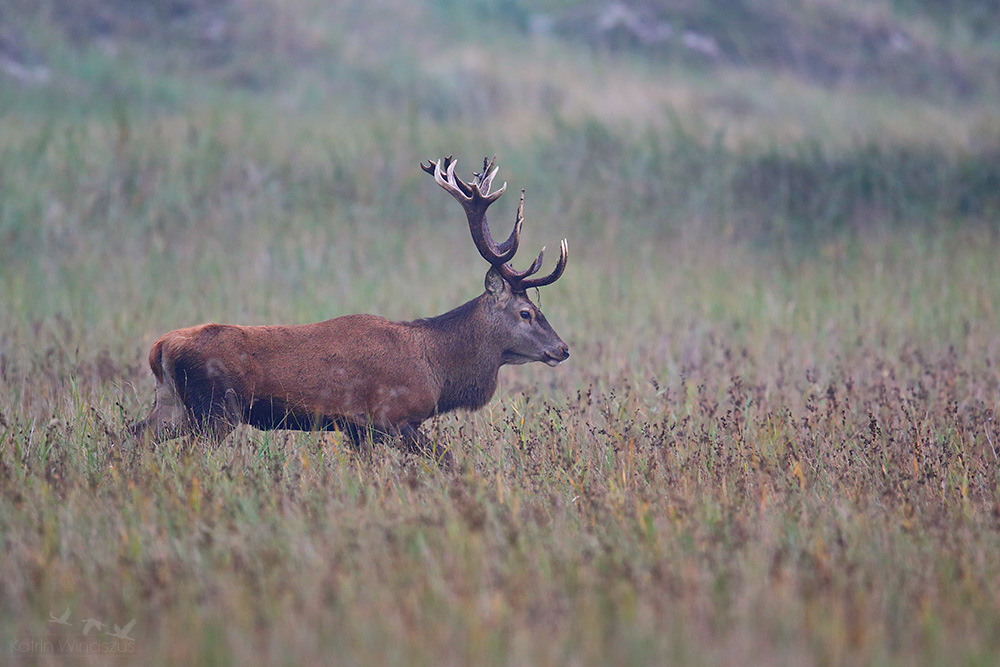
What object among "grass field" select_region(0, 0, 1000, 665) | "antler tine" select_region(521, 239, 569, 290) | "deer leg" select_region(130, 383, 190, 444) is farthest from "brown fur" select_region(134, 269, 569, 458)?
"grass field" select_region(0, 0, 1000, 665)

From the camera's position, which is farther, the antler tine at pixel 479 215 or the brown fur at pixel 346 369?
the antler tine at pixel 479 215

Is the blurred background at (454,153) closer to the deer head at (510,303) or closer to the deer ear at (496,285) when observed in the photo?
the deer head at (510,303)

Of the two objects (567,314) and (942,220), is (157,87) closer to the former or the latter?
(567,314)

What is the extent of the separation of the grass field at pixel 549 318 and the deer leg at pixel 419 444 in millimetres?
171

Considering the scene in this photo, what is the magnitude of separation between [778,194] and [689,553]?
12.0 metres

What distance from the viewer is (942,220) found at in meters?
14.7

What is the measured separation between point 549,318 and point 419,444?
513cm

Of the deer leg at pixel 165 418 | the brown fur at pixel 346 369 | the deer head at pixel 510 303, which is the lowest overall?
the deer leg at pixel 165 418

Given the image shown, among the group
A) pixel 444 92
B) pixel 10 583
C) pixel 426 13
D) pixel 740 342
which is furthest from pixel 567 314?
pixel 426 13

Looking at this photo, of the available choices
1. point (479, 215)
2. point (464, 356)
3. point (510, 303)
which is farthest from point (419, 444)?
point (479, 215)

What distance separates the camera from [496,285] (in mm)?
6758

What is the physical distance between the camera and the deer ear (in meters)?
6.73

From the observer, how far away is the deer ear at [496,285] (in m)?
6.73

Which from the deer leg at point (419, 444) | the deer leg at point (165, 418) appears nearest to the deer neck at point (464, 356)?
the deer leg at point (419, 444)
